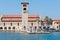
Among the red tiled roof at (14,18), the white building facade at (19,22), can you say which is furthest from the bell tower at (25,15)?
the red tiled roof at (14,18)

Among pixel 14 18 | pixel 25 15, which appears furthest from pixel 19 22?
pixel 25 15

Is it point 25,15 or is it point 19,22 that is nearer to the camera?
point 25,15

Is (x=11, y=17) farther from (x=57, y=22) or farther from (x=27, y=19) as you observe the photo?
(x=57, y=22)

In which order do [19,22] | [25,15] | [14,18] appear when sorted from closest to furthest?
[25,15], [19,22], [14,18]

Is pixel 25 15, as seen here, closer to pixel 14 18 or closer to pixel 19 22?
pixel 19 22

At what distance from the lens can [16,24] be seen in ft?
294

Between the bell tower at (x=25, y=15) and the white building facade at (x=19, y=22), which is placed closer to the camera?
the bell tower at (x=25, y=15)

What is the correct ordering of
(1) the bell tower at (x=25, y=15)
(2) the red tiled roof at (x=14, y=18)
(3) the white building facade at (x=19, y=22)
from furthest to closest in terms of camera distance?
1. (2) the red tiled roof at (x=14, y=18)
2. (3) the white building facade at (x=19, y=22)
3. (1) the bell tower at (x=25, y=15)

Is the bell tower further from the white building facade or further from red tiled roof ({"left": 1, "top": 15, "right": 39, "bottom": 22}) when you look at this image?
red tiled roof ({"left": 1, "top": 15, "right": 39, "bottom": 22})

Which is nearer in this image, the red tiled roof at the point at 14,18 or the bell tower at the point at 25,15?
the bell tower at the point at 25,15

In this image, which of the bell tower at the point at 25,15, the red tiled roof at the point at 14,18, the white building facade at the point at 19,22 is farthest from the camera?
the red tiled roof at the point at 14,18

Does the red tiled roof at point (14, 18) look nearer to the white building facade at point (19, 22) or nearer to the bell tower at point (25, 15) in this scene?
the white building facade at point (19, 22)

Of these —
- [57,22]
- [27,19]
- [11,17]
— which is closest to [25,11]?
[27,19]

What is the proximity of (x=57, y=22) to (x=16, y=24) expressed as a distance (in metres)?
16.7
